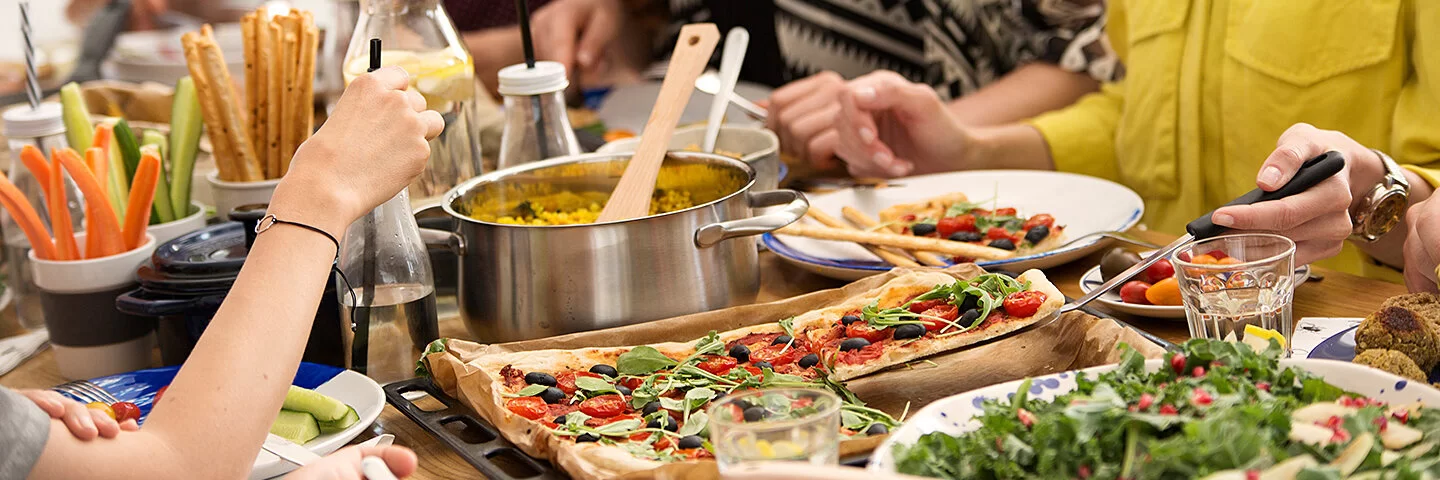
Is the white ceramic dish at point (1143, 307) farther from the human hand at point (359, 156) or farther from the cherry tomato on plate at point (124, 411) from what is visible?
the cherry tomato on plate at point (124, 411)

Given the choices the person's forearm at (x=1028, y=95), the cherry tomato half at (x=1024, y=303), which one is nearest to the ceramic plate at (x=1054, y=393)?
the cherry tomato half at (x=1024, y=303)

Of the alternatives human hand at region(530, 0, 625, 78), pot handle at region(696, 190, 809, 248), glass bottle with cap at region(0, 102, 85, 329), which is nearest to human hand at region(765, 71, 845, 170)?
human hand at region(530, 0, 625, 78)

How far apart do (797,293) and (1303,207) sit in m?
0.65

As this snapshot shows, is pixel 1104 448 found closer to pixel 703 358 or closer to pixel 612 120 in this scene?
pixel 703 358

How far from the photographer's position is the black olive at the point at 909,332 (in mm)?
1265

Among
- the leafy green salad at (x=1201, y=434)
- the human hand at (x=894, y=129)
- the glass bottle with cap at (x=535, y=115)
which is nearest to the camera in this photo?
the leafy green salad at (x=1201, y=434)

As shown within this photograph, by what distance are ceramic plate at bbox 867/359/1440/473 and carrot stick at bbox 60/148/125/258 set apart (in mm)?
1117

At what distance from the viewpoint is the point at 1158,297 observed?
1.43m

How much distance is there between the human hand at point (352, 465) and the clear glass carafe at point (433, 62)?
802mm

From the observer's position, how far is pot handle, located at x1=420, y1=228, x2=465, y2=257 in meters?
1.44

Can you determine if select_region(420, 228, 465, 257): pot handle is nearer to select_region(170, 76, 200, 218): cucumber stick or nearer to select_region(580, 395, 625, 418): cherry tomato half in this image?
select_region(580, 395, 625, 418): cherry tomato half

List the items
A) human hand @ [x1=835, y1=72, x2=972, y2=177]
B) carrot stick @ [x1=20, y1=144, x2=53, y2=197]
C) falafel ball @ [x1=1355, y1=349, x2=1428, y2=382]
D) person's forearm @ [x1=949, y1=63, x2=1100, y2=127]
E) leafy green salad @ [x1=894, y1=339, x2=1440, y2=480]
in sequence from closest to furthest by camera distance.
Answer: leafy green salad @ [x1=894, y1=339, x2=1440, y2=480] → falafel ball @ [x1=1355, y1=349, x2=1428, y2=382] → carrot stick @ [x1=20, y1=144, x2=53, y2=197] → human hand @ [x1=835, y1=72, x2=972, y2=177] → person's forearm @ [x1=949, y1=63, x2=1100, y2=127]

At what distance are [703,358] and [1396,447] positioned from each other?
678 mm

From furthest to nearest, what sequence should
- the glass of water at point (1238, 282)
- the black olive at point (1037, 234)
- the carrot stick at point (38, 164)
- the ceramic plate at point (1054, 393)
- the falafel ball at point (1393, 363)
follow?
the black olive at point (1037, 234) < the carrot stick at point (38, 164) < the glass of water at point (1238, 282) < the falafel ball at point (1393, 363) < the ceramic plate at point (1054, 393)
